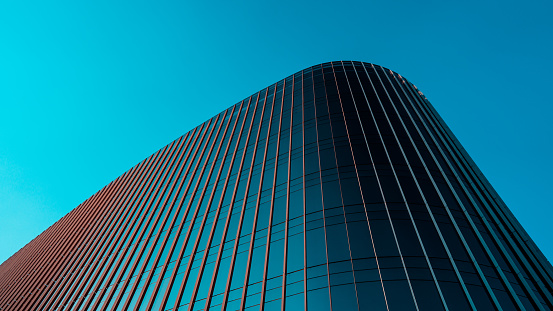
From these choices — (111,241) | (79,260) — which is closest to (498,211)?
(111,241)

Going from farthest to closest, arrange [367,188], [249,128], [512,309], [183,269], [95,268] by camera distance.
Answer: [249,128] < [95,268] < [183,269] < [367,188] < [512,309]

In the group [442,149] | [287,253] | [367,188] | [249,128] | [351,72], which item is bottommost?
[287,253]

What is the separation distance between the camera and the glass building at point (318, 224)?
72.9 ft

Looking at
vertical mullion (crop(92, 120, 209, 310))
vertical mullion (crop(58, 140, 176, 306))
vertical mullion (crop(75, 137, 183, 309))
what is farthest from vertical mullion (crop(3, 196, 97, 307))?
vertical mullion (crop(92, 120, 209, 310))

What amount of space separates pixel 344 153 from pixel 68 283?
100 ft

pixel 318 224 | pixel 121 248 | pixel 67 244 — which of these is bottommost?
pixel 318 224

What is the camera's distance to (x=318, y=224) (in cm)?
2644

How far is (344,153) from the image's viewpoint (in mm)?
31359

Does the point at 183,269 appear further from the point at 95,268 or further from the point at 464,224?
the point at 464,224

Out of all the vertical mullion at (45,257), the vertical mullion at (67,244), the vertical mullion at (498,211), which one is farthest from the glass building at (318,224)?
the vertical mullion at (45,257)

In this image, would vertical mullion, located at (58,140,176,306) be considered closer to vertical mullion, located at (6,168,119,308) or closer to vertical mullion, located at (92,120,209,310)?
vertical mullion, located at (92,120,209,310)

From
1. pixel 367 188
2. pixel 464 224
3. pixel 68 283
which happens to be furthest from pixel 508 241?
pixel 68 283

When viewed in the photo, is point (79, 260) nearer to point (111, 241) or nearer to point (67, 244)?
point (111, 241)

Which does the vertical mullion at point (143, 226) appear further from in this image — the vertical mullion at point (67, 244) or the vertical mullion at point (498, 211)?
the vertical mullion at point (498, 211)
